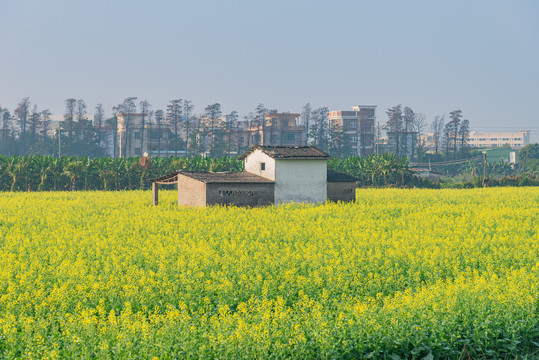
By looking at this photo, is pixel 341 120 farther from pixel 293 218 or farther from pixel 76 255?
pixel 76 255

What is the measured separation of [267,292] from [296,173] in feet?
72.6

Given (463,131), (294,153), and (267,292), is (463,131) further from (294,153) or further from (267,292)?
(267,292)

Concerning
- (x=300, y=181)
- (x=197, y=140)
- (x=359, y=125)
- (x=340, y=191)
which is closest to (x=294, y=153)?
(x=300, y=181)

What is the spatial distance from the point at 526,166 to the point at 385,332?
9396 centimetres

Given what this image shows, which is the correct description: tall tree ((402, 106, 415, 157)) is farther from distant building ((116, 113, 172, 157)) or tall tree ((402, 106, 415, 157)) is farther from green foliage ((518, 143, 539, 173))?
distant building ((116, 113, 172, 157))

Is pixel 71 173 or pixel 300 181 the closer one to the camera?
pixel 300 181

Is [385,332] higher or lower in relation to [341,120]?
lower

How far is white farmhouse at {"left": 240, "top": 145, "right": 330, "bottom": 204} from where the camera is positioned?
3362 centimetres

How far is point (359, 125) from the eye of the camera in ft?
377

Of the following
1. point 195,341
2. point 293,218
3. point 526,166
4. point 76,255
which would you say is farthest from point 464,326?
point 526,166

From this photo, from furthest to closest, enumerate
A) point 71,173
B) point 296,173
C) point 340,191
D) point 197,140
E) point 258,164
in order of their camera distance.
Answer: point 197,140
point 71,173
point 258,164
point 340,191
point 296,173

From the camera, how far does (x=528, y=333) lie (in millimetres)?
9938

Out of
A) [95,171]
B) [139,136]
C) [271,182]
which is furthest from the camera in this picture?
[139,136]

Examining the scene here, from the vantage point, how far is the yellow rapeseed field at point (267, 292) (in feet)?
29.4
